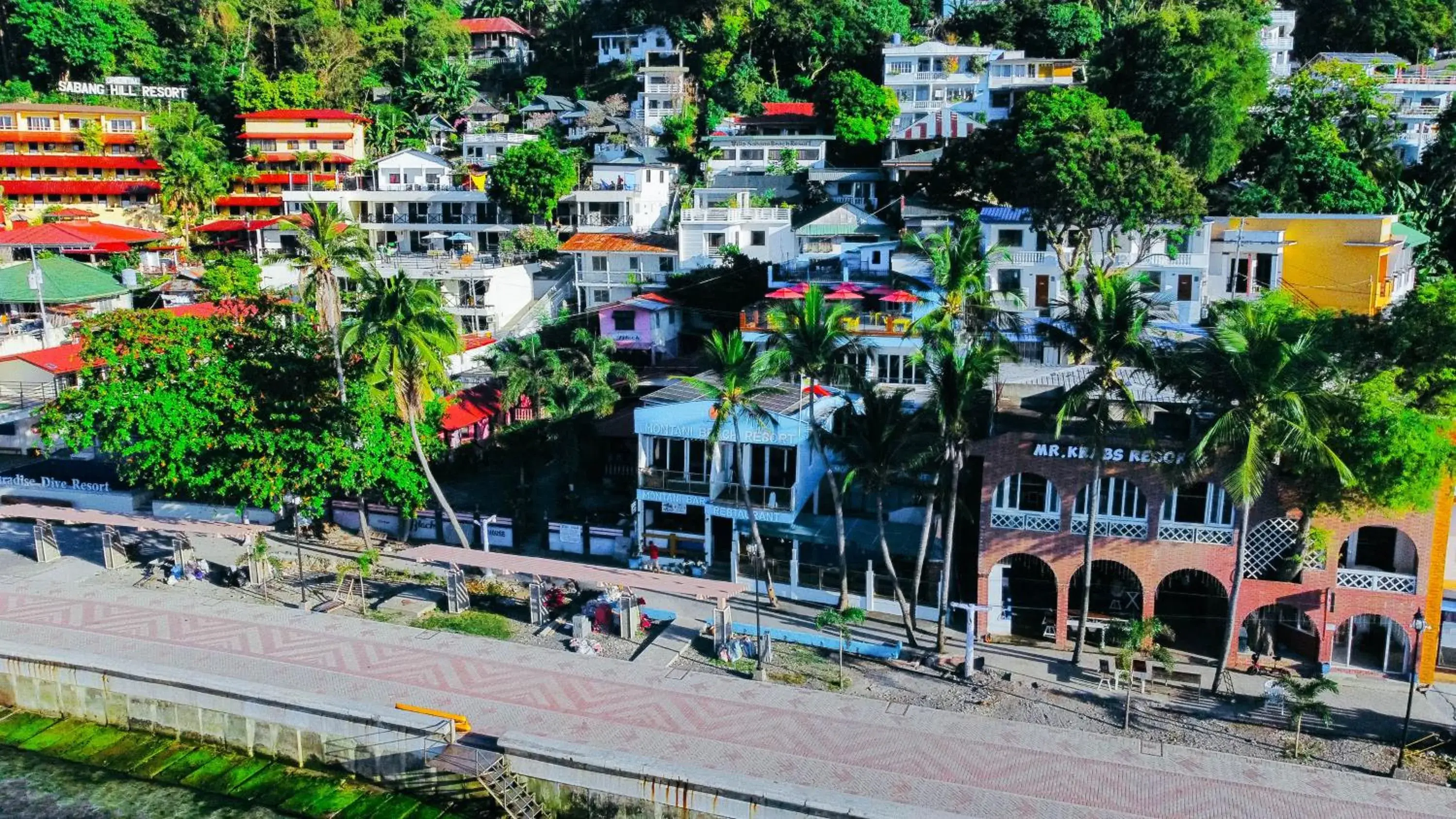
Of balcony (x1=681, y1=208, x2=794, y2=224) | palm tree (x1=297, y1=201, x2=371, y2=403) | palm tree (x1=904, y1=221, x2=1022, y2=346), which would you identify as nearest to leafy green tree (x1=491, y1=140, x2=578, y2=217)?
balcony (x1=681, y1=208, x2=794, y2=224)

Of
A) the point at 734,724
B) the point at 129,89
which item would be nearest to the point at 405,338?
the point at 734,724

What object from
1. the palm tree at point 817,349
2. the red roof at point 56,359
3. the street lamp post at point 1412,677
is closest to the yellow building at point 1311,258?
the palm tree at point 817,349

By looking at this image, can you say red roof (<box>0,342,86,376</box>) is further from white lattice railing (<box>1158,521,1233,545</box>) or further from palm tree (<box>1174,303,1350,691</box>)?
palm tree (<box>1174,303,1350,691</box>)

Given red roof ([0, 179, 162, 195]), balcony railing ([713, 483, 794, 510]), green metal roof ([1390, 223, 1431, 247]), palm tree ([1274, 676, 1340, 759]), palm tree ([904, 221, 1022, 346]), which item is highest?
red roof ([0, 179, 162, 195])

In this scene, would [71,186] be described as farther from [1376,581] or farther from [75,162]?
[1376,581]

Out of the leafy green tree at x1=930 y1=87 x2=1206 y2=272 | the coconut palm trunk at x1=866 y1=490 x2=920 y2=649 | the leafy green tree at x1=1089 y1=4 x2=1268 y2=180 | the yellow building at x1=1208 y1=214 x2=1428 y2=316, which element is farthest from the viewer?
the leafy green tree at x1=1089 y1=4 x2=1268 y2=180

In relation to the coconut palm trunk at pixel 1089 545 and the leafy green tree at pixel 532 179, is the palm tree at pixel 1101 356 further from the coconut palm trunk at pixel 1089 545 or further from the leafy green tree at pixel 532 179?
the leafy green tree at pixel 532 179

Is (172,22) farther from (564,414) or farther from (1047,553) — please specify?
(1047,553)
